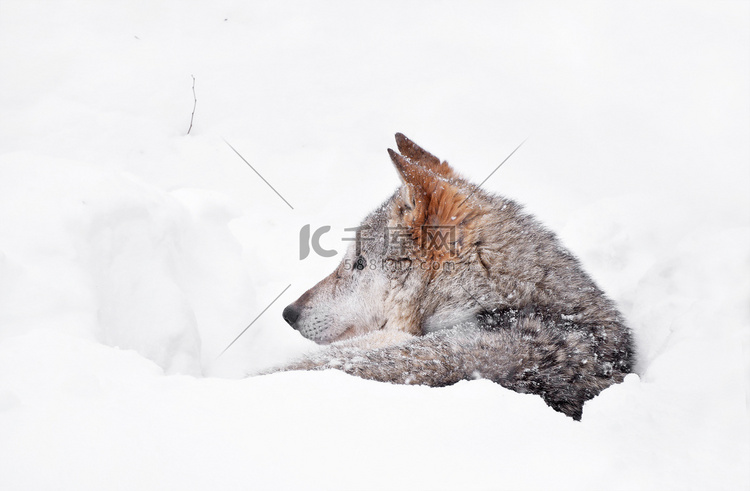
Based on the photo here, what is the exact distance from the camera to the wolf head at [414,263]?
3.35 meters

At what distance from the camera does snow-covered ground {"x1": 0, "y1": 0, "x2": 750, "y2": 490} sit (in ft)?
5.37

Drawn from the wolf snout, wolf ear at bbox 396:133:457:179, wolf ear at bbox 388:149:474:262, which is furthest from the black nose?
wolf ear at bbox 396:133:457:179

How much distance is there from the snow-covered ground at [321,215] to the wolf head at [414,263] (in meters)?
0.57

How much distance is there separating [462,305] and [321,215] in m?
3.34

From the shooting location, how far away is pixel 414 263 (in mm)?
3541

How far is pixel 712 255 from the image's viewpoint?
11.3 feet

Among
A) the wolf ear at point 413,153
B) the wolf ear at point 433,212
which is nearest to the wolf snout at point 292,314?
the wolf ear at point 433,212

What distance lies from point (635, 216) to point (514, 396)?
3.92 m

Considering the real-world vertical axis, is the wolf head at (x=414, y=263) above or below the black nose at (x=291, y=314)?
above

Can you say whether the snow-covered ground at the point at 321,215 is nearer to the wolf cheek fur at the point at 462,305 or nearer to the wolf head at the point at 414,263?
the wolf cheek fur at the point at 462,305

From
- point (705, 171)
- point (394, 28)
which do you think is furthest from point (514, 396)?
point (394, 28)

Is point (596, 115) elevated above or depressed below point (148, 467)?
above

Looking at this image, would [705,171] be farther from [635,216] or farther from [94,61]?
[94,61]

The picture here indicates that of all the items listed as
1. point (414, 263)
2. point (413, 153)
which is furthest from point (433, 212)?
point (413, 153)
